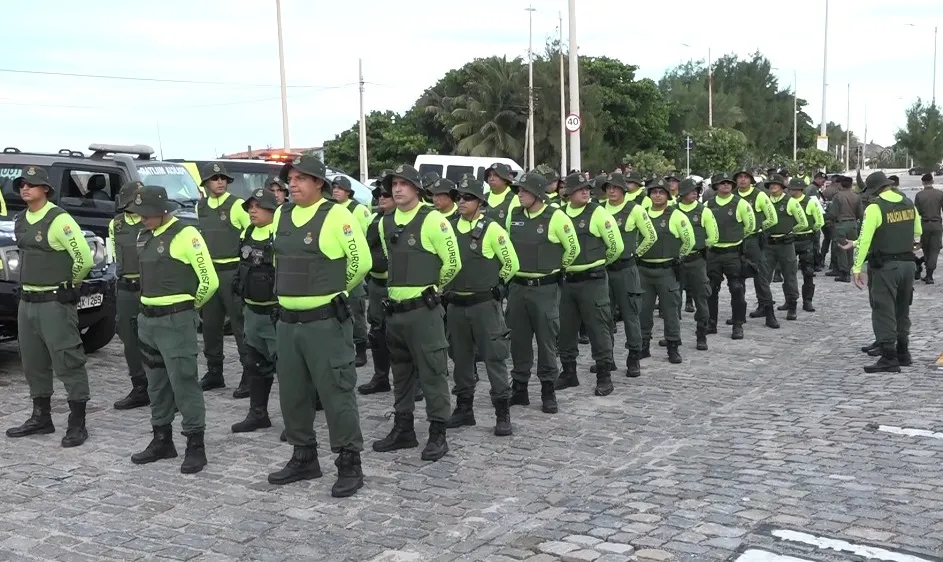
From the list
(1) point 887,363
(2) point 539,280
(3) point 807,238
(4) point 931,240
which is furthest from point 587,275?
(4) point 931,240

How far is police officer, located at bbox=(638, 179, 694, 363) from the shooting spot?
11039 mm

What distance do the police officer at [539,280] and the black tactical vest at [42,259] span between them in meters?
3.59

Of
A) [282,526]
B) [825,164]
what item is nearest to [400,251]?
[282,526]

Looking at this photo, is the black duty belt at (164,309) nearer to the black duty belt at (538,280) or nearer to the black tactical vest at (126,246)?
the black tactical vest at (126,246)

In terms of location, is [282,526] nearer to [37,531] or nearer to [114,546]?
[114,546]

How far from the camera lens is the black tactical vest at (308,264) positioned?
20.8ft

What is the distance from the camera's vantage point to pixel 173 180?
1309 cm

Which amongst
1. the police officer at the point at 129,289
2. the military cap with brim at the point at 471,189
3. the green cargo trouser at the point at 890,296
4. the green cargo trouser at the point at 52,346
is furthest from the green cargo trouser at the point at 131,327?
the green cargo trouser at the point at 890,296

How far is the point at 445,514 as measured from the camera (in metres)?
6.13

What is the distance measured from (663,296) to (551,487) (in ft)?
16.1

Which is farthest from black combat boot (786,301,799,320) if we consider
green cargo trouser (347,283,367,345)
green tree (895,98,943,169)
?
green tree (895,98,943,169)

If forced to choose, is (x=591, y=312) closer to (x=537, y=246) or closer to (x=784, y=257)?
(x=537, y=246)

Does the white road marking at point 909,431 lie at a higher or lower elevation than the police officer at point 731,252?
lower

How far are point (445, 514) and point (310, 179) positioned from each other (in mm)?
2242
